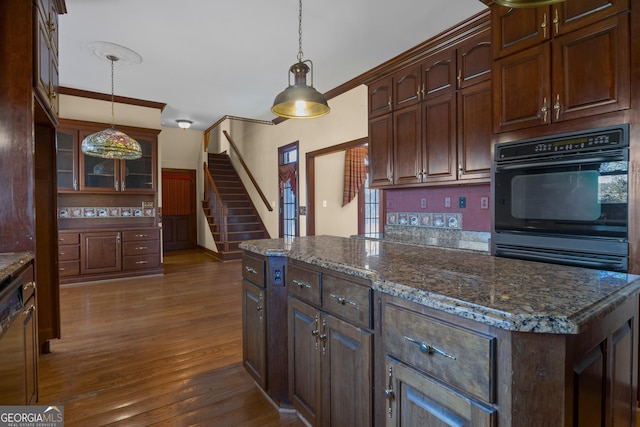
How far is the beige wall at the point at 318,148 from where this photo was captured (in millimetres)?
4430

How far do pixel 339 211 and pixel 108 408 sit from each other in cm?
463

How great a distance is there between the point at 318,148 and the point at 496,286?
14.0 ft

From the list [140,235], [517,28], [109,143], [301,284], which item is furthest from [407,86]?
[140,235]

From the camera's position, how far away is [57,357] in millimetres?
2502

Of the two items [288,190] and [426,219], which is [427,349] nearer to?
[426,219]

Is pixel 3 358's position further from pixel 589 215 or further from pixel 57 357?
pixel 589 215

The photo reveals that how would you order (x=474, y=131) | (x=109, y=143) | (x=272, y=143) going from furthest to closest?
(x=272, y=143), (x=109, y=143), (x=474, y=131)

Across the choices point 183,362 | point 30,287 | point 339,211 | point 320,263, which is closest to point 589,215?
point 320,263

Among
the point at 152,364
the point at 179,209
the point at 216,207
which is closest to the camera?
the point at 152,364

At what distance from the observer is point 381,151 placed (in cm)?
335

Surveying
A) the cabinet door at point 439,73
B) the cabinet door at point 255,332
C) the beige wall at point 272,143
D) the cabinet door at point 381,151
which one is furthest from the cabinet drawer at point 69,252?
the cabinet door at point 439,73

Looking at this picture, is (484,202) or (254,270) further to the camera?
(484,202)

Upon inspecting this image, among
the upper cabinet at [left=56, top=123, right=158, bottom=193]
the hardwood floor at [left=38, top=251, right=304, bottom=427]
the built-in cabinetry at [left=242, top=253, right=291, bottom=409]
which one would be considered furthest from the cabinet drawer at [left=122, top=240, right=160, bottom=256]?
the built-in cabinetry at [left=242, top=253, right=291, bottom=409]

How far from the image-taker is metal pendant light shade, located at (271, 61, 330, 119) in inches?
77.9
